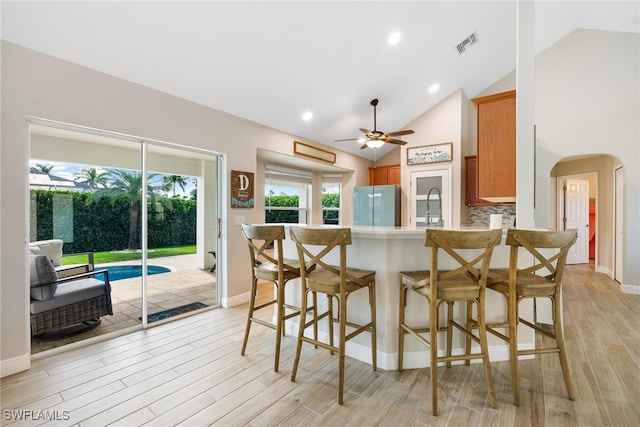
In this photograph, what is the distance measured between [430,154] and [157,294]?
5149mm

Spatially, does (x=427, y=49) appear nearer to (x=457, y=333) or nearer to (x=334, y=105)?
(x=334, y=105)

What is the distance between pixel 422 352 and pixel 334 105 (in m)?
3.65

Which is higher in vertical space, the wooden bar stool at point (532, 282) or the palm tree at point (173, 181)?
the palm tree at point (173, 181)

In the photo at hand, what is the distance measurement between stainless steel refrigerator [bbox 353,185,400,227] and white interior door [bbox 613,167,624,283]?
365cm

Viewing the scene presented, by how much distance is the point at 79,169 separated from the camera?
273 centimetres

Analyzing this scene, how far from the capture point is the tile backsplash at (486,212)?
17.3 ft

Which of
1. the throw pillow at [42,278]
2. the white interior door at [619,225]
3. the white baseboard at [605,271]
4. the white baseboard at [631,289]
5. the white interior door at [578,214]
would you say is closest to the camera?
the throw pillow at [42,278]

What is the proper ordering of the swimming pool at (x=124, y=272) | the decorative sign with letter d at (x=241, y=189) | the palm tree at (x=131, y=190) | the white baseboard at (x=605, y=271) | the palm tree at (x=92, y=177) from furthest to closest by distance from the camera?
1. the white baseboard at (x=605, y=271)
2. the decorative sign with letter d at (x=241, y=189)
3. the swimming pool at (x=124, y=272)
4. the palm tree at (x=131, y=190)
5. the palm tree at (x=92, y=177)

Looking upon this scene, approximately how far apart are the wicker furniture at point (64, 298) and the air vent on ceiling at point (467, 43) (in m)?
5.58

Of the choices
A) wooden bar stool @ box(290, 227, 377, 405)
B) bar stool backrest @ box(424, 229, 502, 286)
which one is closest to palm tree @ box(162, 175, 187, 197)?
wooden bar stool @ box(290, 227, 377, 405)

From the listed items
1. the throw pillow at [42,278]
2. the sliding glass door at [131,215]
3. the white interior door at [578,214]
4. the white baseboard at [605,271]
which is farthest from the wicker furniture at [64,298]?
the white interior door at [578,214]

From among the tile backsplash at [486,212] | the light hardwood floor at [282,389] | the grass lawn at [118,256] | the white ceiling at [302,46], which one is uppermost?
the white ceiling at [302,46]

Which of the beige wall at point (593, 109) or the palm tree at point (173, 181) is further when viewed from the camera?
the beige wall at point (593, 109)

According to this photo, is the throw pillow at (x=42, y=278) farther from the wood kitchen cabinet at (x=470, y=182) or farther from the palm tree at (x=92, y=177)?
the wood kitchen cabinet at (x=470, y=182)
